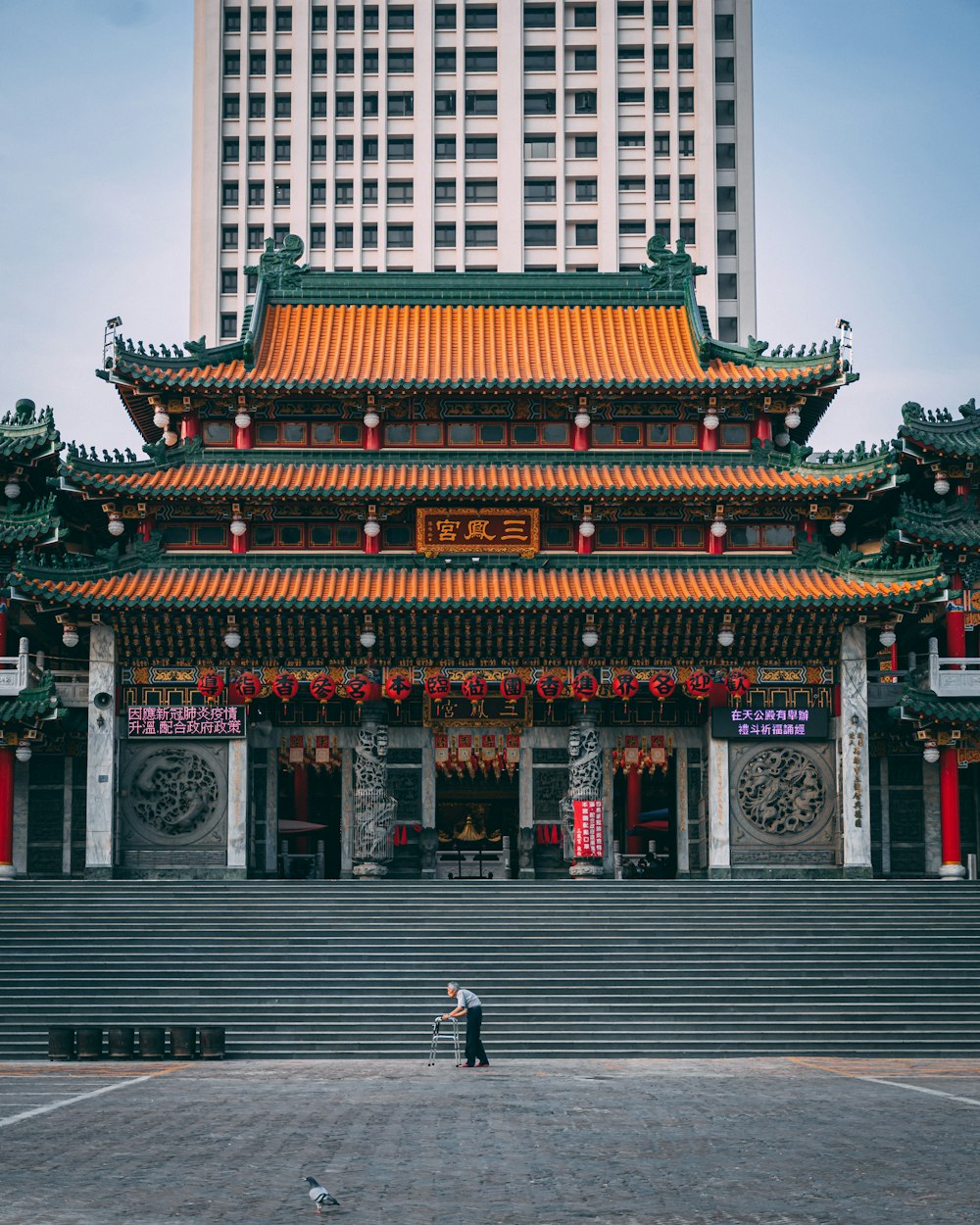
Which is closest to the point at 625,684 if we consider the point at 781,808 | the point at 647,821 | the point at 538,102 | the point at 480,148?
the point at 781,808

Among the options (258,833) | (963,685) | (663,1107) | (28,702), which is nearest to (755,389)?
(963,685)

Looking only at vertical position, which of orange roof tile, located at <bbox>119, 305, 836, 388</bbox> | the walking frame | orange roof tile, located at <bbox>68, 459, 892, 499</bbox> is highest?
orange roof tile, located at <bbox>119, 305, 836, 388</bbox>

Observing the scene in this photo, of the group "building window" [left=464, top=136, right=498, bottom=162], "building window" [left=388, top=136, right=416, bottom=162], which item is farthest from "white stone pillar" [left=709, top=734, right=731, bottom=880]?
"building window" [left=388, top=136, right=416, bottom=162]

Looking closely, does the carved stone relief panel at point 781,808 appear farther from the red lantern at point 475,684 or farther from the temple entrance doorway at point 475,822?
the red lantern at point 475,684

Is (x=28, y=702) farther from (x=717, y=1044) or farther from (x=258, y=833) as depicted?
(x=717, y=1044)

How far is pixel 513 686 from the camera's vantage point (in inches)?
1523

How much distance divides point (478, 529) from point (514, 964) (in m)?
12.5

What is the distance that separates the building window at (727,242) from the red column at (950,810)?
44.1 meters

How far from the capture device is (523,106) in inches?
3113

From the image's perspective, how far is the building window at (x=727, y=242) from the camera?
7806 cm

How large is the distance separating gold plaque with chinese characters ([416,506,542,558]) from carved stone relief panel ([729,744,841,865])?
6950mm

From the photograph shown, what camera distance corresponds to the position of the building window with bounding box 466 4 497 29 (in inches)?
3137

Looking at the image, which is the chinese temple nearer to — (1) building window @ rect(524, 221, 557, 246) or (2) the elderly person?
(2) the elderly person

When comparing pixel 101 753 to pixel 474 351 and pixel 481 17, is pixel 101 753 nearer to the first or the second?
pixel 474 351
